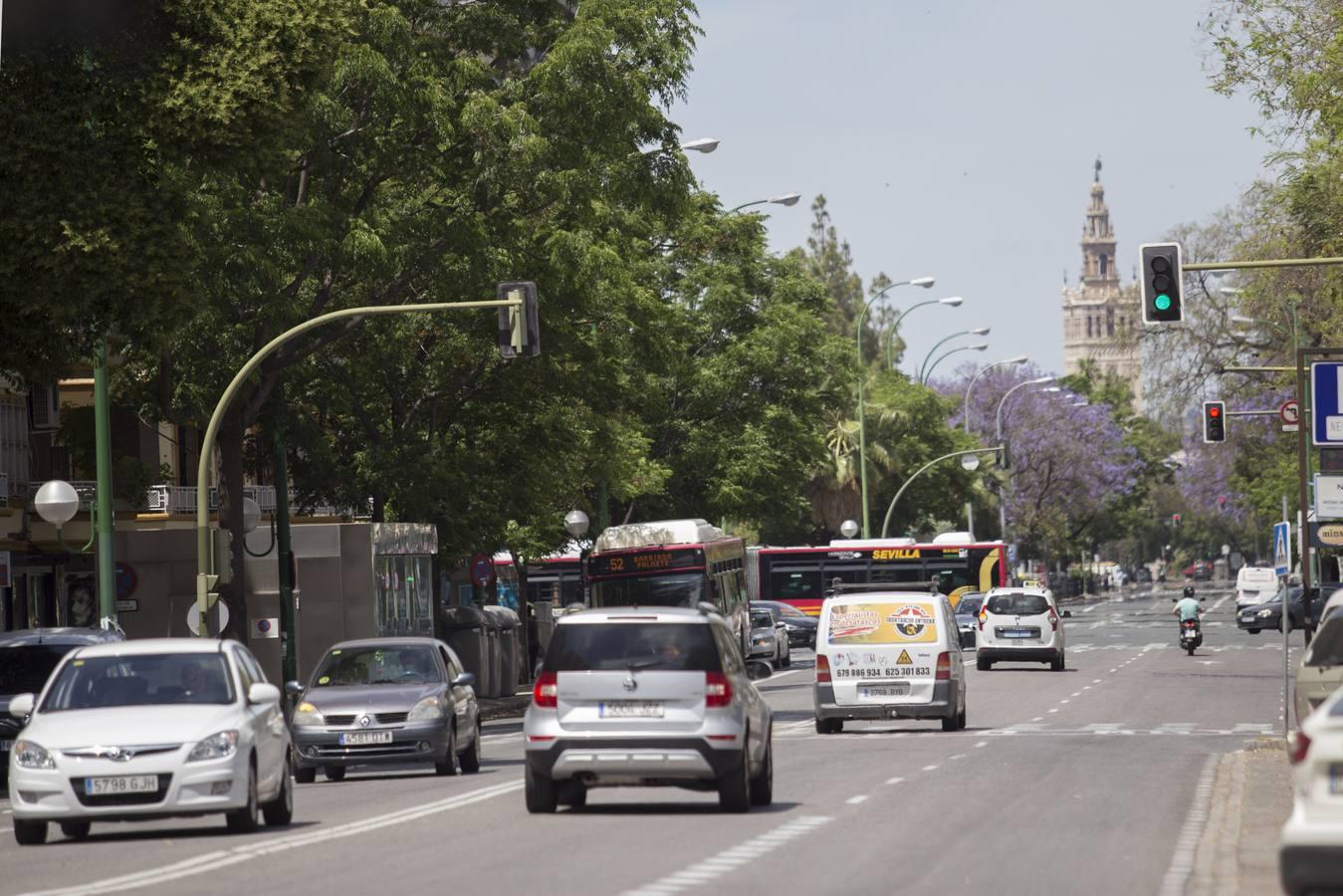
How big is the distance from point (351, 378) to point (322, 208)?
245 inches

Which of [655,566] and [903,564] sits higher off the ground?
[655,566]

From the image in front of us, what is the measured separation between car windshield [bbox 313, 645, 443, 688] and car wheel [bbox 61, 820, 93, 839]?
660cm

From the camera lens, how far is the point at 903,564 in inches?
2761

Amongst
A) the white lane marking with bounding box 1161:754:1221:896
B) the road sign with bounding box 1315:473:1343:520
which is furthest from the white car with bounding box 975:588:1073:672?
the white lane marking with bounding box 1161:754:1221:896

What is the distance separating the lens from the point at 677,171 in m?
Result: 38.1

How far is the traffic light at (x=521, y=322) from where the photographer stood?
100 ft

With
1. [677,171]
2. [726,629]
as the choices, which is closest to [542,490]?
[677,171]

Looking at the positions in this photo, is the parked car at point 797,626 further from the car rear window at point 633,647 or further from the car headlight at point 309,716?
the car rear window at point 633,647

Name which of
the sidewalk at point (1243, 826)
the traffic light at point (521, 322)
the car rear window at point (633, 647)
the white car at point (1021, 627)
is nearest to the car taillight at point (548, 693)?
the car rear window at point (633, 647)

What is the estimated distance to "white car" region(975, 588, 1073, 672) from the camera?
49969mm

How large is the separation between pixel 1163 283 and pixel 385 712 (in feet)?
32.6

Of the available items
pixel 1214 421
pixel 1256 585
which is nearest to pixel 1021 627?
pixel 1214 421

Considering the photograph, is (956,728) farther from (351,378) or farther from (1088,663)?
(1088,663)

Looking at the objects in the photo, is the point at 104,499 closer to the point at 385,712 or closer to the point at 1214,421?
the point at 385,712
